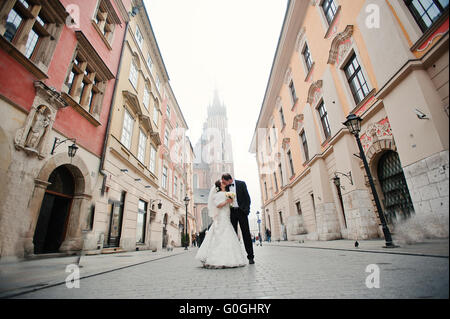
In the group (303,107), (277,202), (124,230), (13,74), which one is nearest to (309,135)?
(303,107)

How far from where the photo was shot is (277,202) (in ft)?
69.4

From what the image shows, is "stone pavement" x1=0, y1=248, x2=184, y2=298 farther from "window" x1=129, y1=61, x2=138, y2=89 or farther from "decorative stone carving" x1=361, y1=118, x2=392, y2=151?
"window" x1=129, y1=61, x2=138, y2=89

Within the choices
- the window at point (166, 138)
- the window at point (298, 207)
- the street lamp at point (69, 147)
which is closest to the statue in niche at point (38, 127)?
the street lamp at point (69, 147)

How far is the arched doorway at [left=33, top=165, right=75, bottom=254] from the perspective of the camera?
20.1 feet

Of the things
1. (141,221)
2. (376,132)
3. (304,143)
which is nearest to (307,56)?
(304,143)

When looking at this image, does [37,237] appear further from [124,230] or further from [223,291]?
[223,291]

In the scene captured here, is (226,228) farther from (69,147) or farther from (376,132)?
(376,132)

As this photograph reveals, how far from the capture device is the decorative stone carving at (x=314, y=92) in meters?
11.1

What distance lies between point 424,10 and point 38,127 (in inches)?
426

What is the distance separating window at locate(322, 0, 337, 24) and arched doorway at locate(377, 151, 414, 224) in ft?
24.3

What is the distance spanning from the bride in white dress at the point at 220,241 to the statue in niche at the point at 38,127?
→ 4978mm

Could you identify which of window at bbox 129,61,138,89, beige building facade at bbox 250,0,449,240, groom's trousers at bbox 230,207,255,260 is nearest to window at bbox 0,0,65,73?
window at bbox 129,61,138,89

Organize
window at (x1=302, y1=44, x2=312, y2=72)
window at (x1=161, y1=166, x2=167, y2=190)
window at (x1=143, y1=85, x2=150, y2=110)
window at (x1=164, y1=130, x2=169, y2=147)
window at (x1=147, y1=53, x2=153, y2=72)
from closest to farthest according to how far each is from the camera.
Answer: window at (x1=302, y1=44, x2=312, y2=72)
window at (x1=143, y1=85, x2=150, y2=110)
window at (x1=147, y1=53, x2=153, y2=72)
window at (x1=161, y1=166, x2=167, y2=190)
window at (x1=164, y1=130, x2=169, y2=147)

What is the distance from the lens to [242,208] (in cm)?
399
